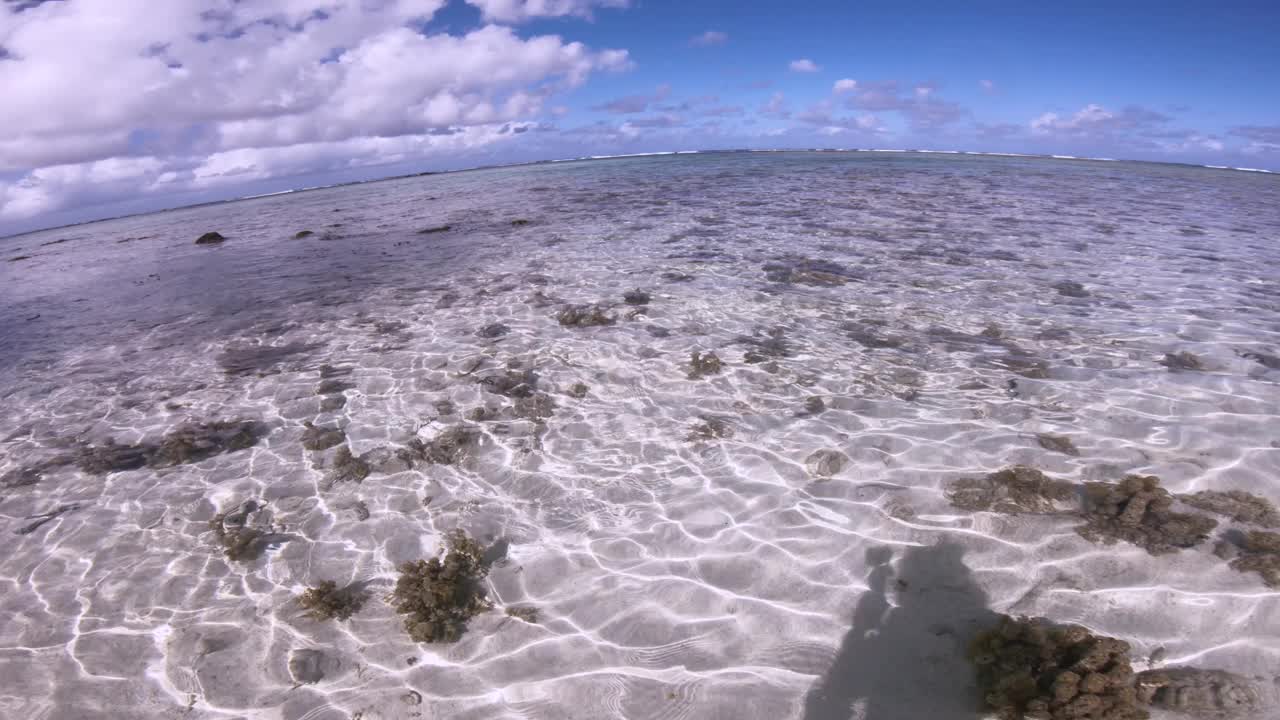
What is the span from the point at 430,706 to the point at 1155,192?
45.4 m

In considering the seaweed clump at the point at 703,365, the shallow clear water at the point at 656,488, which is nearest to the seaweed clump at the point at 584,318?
the shallow clear water at the point at 656,488

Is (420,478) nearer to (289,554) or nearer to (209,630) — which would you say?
(289,554)

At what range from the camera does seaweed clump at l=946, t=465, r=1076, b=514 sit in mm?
5336

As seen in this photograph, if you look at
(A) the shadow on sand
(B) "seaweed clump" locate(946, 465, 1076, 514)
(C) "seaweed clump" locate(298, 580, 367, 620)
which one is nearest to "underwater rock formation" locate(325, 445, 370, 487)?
(C) "seaweed clump" locate(298, 580, 367, 620)

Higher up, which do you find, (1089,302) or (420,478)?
(1089,302)

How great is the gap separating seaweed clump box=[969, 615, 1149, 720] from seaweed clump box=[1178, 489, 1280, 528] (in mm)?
2471

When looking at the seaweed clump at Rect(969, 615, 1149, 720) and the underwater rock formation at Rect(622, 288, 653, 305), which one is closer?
the seaweed clump at Rect(969, 615, 1149, 720)

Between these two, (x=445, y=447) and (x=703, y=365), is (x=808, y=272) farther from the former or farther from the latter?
(x=445, y=447)

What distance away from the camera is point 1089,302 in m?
10.7

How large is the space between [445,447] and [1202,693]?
7.10 m

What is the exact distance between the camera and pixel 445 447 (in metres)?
6.88

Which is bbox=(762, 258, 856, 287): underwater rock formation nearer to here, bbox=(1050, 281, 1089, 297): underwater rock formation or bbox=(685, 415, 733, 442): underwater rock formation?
bbox=(1050, 281, 1089, 297): underwater rock formation

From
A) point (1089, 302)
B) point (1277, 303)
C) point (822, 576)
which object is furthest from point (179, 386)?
point (1277, 303)

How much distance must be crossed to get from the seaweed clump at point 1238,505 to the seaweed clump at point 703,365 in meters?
5.36
